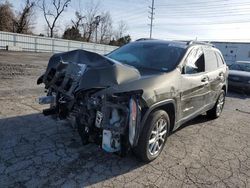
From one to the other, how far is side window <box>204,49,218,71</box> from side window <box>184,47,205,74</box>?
0.26 metres

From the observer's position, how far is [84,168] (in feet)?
11.3

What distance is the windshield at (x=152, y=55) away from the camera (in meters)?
4.30

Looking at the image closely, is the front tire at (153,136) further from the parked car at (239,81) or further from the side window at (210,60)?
the parked car at (239,81)

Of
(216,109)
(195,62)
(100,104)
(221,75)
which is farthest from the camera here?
(216,109)

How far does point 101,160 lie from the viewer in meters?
3.71

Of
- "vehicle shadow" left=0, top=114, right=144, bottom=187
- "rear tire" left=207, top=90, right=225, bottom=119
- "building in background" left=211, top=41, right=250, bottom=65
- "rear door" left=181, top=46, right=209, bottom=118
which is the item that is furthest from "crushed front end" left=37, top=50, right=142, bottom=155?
"building in background" left=211, top=41, right=250, bottom=65

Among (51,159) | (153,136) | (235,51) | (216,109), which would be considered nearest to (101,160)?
(51,159)

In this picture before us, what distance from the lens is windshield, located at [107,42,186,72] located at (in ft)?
14.1

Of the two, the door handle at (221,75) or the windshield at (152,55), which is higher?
the windshield at (152,55)

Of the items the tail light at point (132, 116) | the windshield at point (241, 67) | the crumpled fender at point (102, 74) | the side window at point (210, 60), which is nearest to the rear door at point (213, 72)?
the side window at point (210, 60)

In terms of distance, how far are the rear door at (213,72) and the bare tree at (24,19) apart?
4169 centimetres

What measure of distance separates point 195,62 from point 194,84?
0.53 meters

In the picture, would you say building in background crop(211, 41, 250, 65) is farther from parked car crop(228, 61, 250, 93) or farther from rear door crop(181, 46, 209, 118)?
rear door crop(181, 46, 209, 118)

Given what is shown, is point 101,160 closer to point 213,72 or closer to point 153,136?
point 153,136
